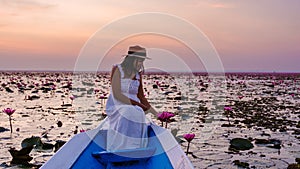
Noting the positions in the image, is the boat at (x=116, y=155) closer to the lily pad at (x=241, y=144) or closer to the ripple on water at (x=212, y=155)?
the ripple on water at (x=212, y=155)

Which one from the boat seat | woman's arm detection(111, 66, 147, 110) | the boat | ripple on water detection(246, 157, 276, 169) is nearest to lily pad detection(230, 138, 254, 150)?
ripple on water detection(246, 157, 276, 169)

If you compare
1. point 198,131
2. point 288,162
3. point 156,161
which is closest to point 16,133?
point 198,131

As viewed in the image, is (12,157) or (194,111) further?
(194,111)

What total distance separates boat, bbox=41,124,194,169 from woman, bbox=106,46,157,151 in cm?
20

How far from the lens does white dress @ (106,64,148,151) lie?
4406 mm

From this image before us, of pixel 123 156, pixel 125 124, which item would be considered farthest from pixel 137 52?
pixel 123 156

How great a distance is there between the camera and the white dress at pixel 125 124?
4406 mm

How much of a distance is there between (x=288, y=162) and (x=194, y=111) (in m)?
6.75

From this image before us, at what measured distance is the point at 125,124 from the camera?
4.41 meters

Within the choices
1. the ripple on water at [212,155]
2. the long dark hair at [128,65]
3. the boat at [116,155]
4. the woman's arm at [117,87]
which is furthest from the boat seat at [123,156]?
the ripple on water at [212,155]

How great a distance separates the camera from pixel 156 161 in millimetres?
4180

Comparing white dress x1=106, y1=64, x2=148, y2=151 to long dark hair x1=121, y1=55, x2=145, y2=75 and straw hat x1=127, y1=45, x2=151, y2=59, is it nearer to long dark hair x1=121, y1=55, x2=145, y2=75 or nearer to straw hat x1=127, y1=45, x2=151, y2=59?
long dark hair x1=121, y1=55, x2=145, y2=75

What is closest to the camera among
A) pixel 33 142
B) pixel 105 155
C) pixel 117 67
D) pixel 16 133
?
pixel 105 155

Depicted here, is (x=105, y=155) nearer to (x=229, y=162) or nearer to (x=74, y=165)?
(x=74, y=165)
